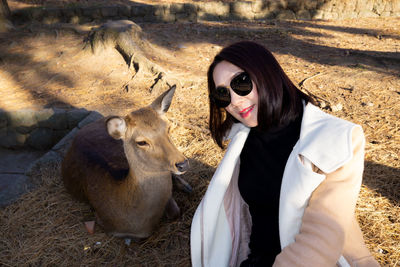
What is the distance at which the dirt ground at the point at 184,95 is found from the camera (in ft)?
10.5

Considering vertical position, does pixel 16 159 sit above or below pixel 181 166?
below

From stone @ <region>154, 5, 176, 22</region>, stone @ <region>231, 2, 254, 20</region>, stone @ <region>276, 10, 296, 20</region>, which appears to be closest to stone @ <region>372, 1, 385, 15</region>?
stone @ <region>276, 10, 296, 20</region>

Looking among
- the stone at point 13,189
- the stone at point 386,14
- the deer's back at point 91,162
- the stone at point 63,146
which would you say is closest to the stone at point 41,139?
the stone at point 63,146

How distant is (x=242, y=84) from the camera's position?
6.36 ft

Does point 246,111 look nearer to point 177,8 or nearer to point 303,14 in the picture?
point 177,8

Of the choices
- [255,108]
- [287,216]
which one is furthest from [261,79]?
[287,216]

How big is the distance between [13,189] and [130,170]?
212 cm

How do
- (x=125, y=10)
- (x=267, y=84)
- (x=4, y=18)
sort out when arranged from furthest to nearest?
(x=125, y=10) → (x=4, y=18) → (x=267, y=84)

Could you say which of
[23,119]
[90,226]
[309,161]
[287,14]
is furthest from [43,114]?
[287,14]

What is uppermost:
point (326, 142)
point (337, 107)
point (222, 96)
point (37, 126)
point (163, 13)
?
point (163, 13)

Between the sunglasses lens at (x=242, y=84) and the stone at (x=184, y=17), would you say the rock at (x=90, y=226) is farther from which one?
the stone at (x=184, y=17)

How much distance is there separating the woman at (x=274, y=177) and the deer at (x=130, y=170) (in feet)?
1.82

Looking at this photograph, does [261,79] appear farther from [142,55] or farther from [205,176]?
[142,55]

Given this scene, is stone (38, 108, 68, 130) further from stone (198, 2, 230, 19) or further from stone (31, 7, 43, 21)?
stone (198, 2, 230, 19)
